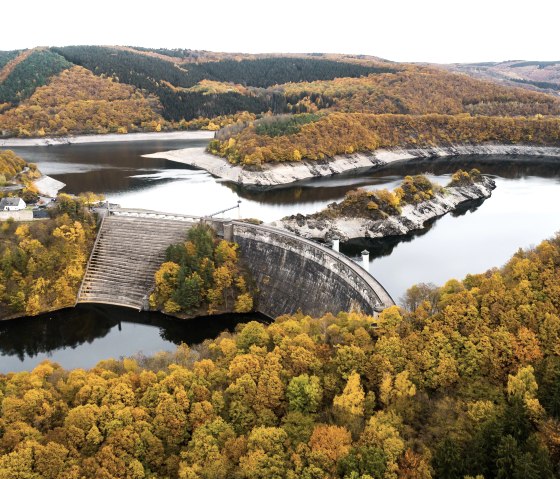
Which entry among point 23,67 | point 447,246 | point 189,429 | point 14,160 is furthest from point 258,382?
point 23,67

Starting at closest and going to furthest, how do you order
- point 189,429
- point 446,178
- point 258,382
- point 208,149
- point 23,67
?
point 189,429
point 258,382
point 446,178
point 208,149
point 23,67

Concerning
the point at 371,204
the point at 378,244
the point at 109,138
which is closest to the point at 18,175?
the point at 371,204

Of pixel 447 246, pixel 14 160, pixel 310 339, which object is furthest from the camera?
pixel 14 160

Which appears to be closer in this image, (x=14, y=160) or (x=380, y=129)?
(x=14, y=160)

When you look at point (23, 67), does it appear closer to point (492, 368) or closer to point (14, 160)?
point (14, 160)

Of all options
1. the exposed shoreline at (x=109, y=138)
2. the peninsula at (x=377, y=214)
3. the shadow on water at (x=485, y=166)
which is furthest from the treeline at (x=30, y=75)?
the peninsula at (x=377, y=214)

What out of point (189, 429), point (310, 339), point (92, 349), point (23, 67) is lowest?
point (92, 349)

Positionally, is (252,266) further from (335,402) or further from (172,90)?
(172,90)
